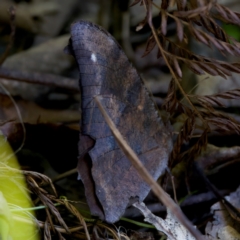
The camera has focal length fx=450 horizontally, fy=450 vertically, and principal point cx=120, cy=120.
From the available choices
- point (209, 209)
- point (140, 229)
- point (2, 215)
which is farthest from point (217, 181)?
point (2, 215)

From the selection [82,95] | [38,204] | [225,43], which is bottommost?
[38,204]

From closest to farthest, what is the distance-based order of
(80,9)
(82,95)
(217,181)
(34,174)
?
(82,95) → (34,174) → (217,181) → (80,9)

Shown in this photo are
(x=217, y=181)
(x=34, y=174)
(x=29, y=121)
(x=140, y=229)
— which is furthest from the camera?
(x=29, y=121)

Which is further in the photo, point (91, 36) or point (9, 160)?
point (9, 160)

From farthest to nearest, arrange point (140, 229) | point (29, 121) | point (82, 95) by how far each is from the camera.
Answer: point (29, 121) < point (140, 229) < point (82, 95)

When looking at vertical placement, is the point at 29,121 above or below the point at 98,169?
below

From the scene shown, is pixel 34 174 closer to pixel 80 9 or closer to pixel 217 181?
pixel 217 181

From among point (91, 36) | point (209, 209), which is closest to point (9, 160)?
point (91, 36)

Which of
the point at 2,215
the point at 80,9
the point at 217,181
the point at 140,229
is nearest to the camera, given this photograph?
the point at 2,215

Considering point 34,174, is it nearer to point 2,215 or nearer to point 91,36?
point 2,215
